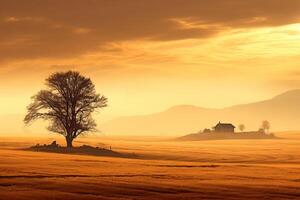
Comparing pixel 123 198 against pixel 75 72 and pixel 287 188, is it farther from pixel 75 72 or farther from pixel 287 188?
pixel 75 72

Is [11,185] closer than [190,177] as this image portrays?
Yes

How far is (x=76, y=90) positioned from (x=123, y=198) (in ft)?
195

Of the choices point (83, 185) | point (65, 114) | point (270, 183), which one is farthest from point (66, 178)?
point (65, 114)

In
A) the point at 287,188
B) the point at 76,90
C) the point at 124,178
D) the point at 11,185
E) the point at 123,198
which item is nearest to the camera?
the point at 123,198

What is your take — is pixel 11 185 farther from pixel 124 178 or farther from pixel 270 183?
pixel 270 183

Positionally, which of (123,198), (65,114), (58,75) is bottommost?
(123,198)

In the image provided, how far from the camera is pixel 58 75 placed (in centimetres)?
8681

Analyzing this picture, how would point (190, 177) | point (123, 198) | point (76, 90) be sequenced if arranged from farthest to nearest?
point (76, 90) < point (190, 177) < point (123, 198)

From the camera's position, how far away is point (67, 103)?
86312mm

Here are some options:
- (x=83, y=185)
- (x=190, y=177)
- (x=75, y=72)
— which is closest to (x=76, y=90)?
(x=75, y=72)

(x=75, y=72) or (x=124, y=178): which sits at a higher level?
(x=75, y=72)

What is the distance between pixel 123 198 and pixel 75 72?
60.1 m

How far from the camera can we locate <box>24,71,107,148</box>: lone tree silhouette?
86.1 metres

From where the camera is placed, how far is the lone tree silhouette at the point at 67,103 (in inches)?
3391
